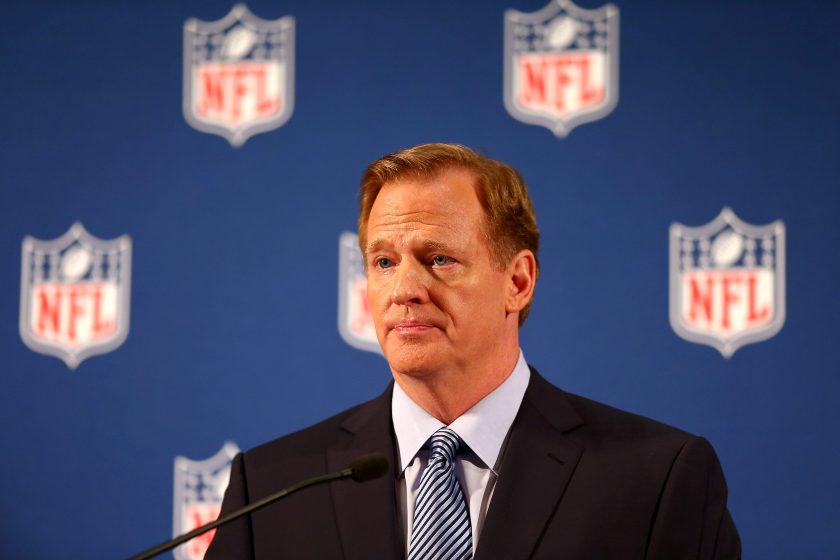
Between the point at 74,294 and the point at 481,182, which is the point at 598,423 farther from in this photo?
the point at 74,294

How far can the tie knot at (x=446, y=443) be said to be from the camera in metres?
1.79

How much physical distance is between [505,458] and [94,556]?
1.86m

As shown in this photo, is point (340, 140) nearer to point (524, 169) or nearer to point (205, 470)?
point (524, 169)

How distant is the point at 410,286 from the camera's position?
1770 mm

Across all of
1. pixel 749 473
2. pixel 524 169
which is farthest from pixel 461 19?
pixel 749 473

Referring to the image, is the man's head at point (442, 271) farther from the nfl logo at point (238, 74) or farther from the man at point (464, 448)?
the nfl logo at point (238, 74)

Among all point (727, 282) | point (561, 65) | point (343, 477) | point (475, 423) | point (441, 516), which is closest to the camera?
point (343, 477)

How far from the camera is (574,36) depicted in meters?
2.99

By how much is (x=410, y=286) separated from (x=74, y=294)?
1827 mm

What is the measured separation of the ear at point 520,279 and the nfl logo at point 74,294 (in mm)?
1646

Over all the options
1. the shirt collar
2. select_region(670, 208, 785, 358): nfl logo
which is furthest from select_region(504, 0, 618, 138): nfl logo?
the shirt collar

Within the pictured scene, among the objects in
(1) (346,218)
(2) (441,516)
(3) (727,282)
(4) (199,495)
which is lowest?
(4) (199,495)

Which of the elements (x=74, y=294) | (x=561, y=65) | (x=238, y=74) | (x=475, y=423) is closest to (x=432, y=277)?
(x=475, y=423)

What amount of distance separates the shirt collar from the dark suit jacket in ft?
0.08
